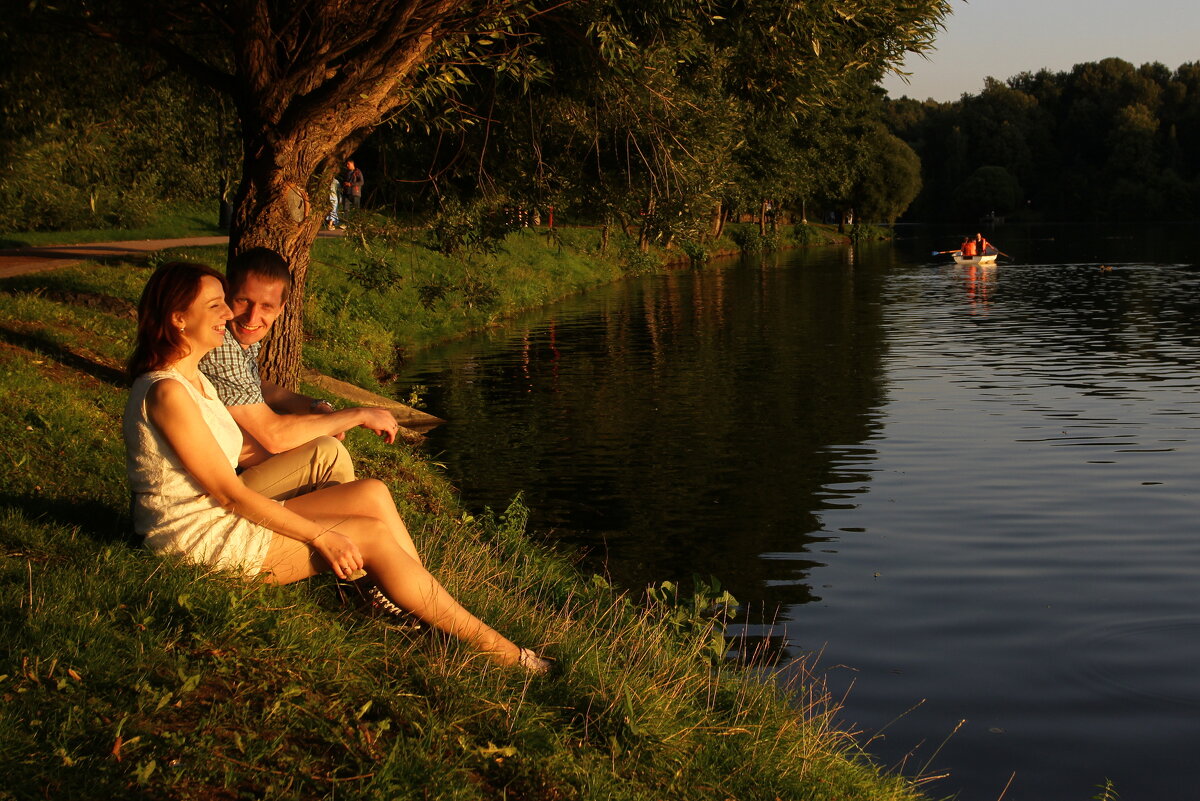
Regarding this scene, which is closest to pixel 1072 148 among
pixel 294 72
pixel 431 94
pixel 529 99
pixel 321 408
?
pixel 529 99

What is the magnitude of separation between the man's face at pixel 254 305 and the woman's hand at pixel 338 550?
1.73 m

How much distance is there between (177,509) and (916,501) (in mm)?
9086

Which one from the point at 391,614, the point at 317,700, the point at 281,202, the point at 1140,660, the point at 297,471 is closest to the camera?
the point at 317,700

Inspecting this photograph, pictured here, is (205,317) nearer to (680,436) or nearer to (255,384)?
(255,384)

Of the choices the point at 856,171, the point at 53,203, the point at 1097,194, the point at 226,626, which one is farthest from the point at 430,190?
the point at 1097,194

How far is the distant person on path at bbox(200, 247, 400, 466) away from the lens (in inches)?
255

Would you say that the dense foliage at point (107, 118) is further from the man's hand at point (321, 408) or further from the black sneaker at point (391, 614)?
the black sneaker at point (391, 614)

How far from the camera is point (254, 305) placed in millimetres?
6559

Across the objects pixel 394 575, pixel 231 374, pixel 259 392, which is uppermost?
pixel 231 374

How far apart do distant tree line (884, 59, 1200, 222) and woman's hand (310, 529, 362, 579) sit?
133524mm

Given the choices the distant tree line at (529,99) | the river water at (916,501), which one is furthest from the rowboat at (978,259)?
the distant tree line at (529,99)

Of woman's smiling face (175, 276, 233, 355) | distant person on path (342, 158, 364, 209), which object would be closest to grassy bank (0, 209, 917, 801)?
woman's smiling face (175, 276, 233, 355)

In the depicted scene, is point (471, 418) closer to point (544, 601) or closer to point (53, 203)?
point (544, 601)

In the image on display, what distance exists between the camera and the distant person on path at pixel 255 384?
646 cm
